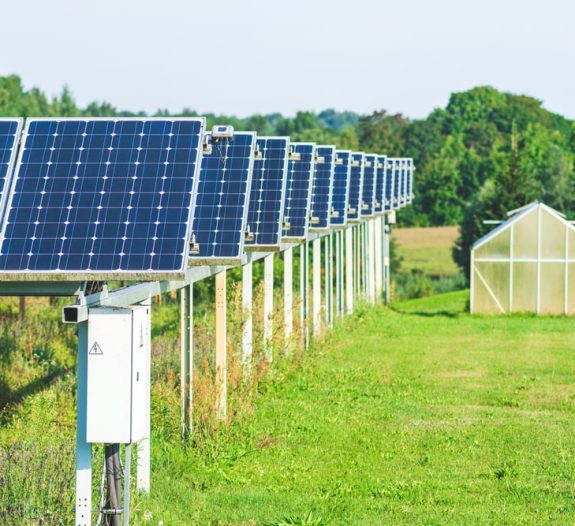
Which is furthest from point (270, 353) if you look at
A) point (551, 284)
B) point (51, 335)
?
point (551, 284)

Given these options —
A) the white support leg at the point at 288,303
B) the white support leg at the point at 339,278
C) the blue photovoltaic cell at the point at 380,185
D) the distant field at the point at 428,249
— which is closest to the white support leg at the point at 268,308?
the white support leg at the point at 288,303

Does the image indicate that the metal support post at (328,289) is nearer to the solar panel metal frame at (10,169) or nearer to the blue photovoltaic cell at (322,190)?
the blue photovoltaic cell at (322,190)

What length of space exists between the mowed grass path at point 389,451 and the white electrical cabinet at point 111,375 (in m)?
1.66

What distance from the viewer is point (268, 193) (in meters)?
19.4

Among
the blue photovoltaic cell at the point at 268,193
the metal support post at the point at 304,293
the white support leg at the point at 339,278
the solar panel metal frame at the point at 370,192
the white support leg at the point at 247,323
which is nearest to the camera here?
the white support leg at the point at 247,323

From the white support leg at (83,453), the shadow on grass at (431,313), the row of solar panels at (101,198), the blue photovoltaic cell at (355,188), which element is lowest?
the shadow on grass at (431,313)

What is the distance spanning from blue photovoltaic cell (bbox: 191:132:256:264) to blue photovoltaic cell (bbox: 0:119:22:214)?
2.65m

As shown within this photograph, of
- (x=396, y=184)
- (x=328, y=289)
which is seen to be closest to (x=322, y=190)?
(x=328, y=289)

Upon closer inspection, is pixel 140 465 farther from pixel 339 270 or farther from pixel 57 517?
pixel 339 270

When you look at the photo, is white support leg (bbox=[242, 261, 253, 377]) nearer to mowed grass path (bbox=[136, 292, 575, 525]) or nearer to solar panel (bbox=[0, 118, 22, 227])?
mowed grass path (bbox=[136, 292, 575, 525])

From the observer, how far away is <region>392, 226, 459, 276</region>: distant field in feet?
247

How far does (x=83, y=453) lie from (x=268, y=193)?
9.86 metres

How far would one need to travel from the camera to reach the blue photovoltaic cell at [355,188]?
3419cm

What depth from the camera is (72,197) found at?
11117 mm
